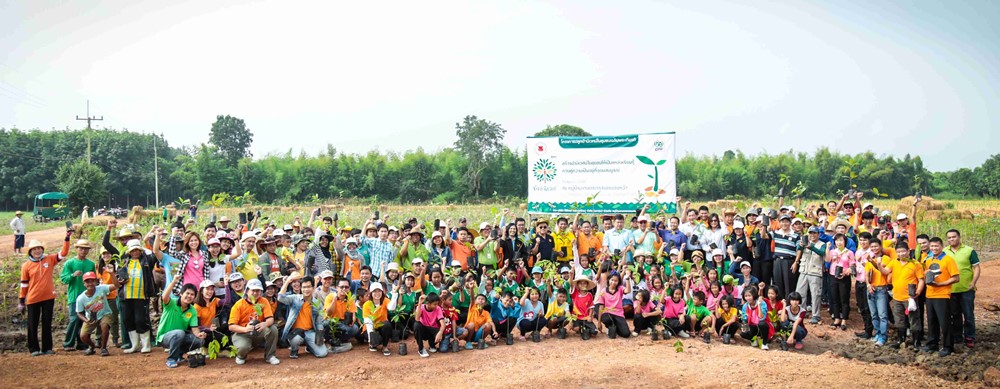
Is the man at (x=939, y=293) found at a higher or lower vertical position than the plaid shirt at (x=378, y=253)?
lower

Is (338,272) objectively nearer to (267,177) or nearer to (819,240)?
(819,240)

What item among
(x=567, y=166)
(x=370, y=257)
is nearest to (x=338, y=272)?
(x=370, y=257)

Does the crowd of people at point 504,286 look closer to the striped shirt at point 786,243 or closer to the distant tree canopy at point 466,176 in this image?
the striped shirt at point 786,243

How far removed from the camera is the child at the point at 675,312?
8648 mm

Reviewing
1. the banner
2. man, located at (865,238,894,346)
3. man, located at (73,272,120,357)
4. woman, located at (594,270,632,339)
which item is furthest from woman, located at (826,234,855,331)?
man, located at (73,272,120,357)

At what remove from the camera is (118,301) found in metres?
7.88

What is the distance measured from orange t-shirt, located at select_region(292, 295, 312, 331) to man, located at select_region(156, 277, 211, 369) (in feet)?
A: 3.33

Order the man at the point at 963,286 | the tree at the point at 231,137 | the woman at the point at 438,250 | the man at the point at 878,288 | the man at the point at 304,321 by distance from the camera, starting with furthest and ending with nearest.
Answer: the tree at the point at 231,137 < the woman at the point at 438,250 < the man at the point at 878,288 < the man at the point at 304,321 < the man at the point at 963,286

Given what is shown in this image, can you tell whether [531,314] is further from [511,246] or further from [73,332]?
[73,332]

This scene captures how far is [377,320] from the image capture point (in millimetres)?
8062

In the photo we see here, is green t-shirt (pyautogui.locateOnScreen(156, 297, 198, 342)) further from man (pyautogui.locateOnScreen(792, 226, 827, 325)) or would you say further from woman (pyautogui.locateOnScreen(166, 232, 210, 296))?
man (pyautogui.locateOnScreen(792, 226, 827, 325))

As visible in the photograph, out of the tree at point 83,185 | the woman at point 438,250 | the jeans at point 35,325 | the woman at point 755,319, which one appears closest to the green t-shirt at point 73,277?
the jeans at point 35,325

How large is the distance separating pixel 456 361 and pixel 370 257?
2.34 m

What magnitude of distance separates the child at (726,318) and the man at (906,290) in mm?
1921
